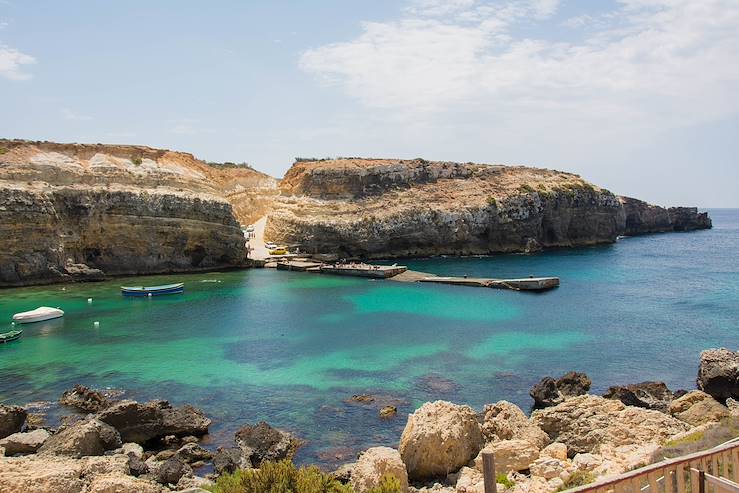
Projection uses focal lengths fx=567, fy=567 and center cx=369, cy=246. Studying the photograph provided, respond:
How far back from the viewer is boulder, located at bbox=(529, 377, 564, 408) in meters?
24.2

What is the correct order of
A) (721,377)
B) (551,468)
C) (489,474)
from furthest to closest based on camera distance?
(721,377) < (551,468) < (489,474)

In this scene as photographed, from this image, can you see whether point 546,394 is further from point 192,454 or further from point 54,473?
point 54,473

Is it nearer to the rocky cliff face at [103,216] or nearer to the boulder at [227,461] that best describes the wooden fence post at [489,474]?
the boulder at [227,461]

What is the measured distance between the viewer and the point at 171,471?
17828mm

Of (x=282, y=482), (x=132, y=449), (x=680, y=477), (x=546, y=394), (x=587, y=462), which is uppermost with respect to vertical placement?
(x=680, y=477)

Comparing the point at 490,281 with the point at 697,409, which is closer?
the point at 697,409

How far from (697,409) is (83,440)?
22.0 m

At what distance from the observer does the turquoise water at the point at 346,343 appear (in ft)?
84.6

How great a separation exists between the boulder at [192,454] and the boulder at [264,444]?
1.17m

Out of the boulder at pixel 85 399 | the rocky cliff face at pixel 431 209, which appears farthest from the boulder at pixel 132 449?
the rocky cliff face at pixel 431 209

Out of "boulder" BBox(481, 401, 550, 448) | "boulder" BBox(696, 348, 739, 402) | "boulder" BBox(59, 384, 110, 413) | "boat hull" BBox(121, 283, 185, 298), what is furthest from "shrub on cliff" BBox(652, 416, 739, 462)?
"boat hull" BBox(121, 283, 185, 298)

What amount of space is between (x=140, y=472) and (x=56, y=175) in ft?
179

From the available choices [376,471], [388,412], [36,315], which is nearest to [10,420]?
[388,412]

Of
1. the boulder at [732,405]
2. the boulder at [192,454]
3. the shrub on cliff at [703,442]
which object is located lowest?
the boulder at [192,454]
